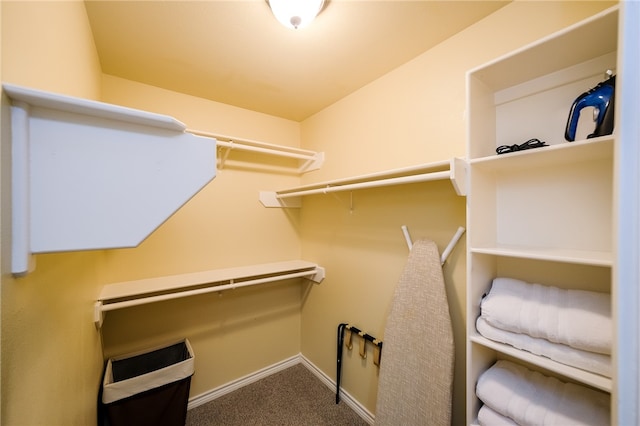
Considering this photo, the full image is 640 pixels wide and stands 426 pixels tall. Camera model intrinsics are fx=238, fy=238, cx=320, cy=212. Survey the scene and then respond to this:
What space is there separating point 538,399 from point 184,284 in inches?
72.3

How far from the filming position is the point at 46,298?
675 mm

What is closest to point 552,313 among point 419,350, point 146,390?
point 419,350

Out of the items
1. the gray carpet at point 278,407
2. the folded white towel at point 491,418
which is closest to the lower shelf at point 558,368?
the folded white towel at point 491,418

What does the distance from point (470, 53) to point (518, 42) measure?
8.0 inches

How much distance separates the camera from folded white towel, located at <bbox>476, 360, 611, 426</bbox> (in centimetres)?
77

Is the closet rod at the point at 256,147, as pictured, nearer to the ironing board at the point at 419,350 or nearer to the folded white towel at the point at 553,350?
the ironing board at the point at 419,350

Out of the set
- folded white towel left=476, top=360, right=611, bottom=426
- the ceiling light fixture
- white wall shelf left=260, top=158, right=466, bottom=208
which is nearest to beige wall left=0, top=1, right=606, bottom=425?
white wall shelf left=260, top=158, right=466, bottom=208

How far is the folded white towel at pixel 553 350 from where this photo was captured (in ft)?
2.37

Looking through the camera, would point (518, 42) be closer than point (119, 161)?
No

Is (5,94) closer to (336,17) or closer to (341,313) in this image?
(336,17)

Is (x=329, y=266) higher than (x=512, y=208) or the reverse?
the reverse

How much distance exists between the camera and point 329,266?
6.92 feet

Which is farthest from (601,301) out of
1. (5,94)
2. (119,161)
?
(5,94)

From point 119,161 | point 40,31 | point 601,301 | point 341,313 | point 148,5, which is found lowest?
point 341,313
